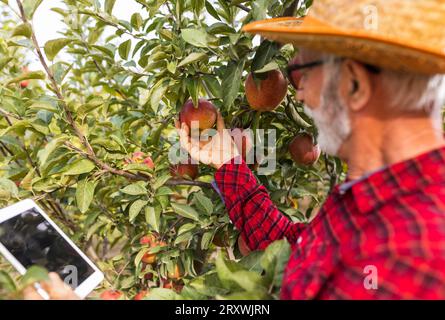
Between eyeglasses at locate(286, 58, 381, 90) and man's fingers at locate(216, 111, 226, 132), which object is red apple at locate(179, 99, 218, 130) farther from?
eyeglasses at locate(286, 58, 381, 90)

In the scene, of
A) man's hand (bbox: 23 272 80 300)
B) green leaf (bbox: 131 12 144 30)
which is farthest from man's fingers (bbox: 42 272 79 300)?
green leaf (bbox: 131 12 144 30)

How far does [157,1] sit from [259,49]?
377 millimetres

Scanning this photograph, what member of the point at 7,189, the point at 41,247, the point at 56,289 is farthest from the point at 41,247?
the point at 7,189

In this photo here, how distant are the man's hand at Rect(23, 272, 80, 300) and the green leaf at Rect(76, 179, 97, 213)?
51cm

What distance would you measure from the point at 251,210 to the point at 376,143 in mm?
503

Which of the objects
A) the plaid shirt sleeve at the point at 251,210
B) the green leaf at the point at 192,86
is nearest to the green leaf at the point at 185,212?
the plaid shirt sleeve at the point at 251,210

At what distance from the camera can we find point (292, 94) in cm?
155

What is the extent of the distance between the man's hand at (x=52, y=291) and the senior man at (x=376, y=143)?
16.0 inches

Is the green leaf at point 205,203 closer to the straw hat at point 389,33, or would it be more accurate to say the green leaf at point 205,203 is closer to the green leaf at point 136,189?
the green leaf at point 136,189

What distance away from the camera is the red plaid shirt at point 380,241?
660 millimetres

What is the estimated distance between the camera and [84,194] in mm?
1296

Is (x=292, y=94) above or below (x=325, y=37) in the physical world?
below
